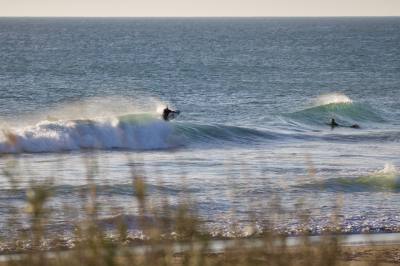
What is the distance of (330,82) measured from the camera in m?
62.1

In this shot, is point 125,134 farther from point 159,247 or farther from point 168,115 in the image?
point 159,247

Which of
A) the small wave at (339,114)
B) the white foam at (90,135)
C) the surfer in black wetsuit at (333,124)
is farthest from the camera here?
the small wave at (339,114)

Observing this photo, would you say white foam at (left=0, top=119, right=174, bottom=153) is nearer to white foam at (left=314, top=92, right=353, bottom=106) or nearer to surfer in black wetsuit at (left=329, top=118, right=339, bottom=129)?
surfer in black wetsuit at (left=329, top=118, right=339, bottom=129)

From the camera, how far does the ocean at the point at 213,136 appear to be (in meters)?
13.1

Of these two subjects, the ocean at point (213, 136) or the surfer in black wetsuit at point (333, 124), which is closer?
the ocean at point (213, 136)

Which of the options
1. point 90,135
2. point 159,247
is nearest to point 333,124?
point 90,135

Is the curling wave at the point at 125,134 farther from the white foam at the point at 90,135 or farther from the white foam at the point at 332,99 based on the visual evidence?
the white foam at the point at 332,99

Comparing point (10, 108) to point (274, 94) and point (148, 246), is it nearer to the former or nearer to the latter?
point (274, 94)

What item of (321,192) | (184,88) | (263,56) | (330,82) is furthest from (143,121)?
(263,56)

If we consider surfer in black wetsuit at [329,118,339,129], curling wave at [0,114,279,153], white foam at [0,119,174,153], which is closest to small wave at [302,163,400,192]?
white foam at [0,119,174,153]

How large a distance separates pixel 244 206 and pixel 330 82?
48573mm

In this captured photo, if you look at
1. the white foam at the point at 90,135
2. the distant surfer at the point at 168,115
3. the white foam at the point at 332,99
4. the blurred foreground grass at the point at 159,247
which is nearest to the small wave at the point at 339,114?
the white foam at the point at 332,99

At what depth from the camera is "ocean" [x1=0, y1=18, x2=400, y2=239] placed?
516 inches

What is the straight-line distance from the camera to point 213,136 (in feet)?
98.7
